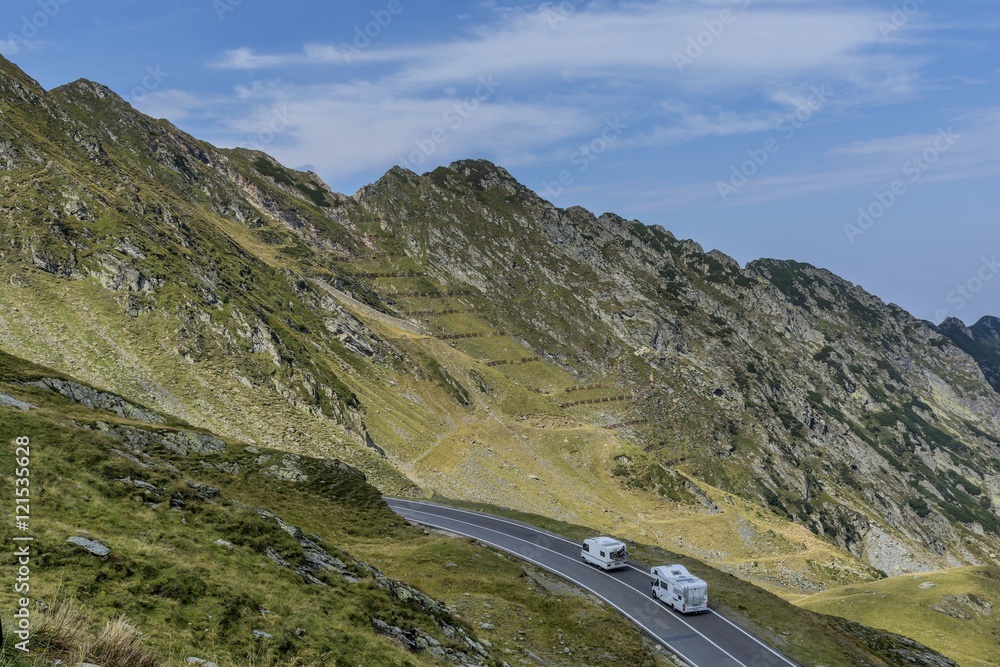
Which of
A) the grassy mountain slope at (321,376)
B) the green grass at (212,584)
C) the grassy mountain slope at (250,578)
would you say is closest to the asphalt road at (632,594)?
the grassy mountain slope at (250,578)

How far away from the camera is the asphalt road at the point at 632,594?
31391mm

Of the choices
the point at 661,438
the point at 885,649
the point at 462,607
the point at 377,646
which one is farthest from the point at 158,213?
the point at 661,438

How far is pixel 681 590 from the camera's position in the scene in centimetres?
3550

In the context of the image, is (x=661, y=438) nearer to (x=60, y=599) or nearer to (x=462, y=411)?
(x=462, y=411)

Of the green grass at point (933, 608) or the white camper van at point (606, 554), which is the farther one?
the green grass at point (933, 608)

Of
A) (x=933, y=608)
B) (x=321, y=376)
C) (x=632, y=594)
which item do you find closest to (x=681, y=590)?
(x=632, y=594)

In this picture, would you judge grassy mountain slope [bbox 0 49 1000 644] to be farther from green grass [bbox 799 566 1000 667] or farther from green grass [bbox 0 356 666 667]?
green grass [bbox 0 356 666 667]

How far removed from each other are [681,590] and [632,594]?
4.29 metres

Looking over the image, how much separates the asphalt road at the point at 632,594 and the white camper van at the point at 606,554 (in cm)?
55

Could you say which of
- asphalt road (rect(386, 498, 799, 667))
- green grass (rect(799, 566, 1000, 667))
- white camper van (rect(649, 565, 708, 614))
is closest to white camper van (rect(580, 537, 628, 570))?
asphalt road (rect(386, 498, 799, 667))

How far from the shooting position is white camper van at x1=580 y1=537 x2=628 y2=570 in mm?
42531

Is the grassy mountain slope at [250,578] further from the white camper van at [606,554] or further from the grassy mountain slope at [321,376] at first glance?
the grassy mountain slope at [321,376]

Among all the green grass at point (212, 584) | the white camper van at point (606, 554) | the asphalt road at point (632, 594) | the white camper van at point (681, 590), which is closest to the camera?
the green grass at point (212, 584)

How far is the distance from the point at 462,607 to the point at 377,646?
515 inches
